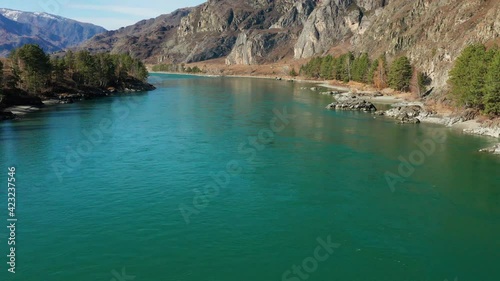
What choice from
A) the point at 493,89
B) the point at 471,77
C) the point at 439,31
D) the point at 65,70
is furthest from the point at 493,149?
the point at 65,70

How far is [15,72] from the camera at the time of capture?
11681 centimetres

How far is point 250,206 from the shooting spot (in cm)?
3947

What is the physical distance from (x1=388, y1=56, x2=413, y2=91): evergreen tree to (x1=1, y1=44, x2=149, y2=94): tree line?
105 m

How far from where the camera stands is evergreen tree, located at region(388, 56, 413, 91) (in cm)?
13275

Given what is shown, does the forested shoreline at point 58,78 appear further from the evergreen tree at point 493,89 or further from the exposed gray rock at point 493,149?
→ the evergreen tree at point 493,89

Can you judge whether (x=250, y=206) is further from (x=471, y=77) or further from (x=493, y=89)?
(x=471, y=77)

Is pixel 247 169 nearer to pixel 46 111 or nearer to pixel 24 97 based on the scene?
pixel 46 111

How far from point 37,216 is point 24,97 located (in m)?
87.9

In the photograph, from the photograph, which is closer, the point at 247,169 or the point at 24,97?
the point at 247,169

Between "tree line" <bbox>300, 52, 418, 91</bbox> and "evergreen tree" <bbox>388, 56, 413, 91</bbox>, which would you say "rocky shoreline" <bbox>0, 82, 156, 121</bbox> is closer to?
"tree line" <bbox>300, 52, 418, 91</bbox>

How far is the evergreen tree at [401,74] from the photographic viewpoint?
132750mm

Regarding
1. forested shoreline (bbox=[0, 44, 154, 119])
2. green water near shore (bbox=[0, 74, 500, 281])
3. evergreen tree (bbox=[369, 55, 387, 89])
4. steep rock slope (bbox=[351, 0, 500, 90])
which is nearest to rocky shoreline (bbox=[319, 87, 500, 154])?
green water near shore (bbox=[0, 74, 500, 281])

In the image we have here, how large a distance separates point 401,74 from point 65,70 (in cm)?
11414

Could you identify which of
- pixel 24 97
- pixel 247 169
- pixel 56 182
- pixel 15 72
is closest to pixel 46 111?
pixel 24 97
